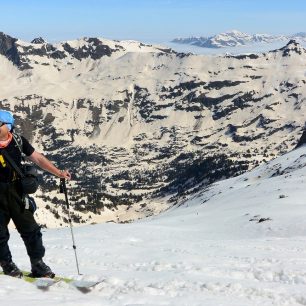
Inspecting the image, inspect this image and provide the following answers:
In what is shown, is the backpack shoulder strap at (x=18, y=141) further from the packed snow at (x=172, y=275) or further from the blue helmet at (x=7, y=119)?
the packed snow at (x=172, y=275)

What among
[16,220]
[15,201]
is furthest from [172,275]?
[15,201]

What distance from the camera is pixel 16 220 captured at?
11.8m

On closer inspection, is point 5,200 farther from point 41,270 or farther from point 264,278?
point 264,278

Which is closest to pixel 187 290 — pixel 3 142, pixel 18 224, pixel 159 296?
pixel 159 296

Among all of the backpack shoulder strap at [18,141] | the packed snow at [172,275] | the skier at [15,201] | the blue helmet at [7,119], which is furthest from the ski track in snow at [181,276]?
the blue helmet at [7,119]

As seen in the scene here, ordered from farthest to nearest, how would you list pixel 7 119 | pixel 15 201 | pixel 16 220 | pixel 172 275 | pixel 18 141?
pixel 172 275 → pixel 16 220 → pixel 15 201 → pixel 18 141 → pixel 7 119

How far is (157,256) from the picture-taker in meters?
19.1

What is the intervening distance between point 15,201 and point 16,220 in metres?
0.50

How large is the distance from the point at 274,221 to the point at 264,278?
24206 millimetres

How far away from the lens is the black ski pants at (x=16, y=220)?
37.7 ft

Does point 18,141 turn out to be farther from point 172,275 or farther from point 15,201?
point 172,275

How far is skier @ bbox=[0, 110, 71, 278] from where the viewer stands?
11.3 m

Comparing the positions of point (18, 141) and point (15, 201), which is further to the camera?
point (15, 201)

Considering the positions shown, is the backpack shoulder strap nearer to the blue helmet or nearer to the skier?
the skier
